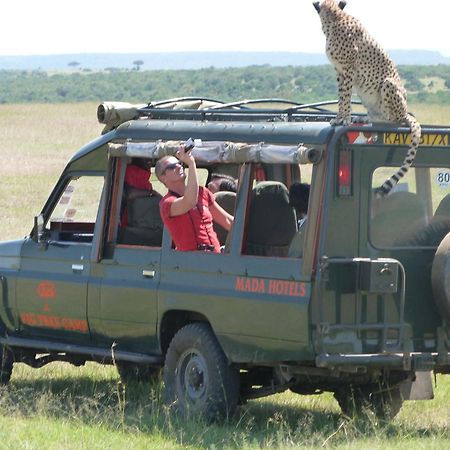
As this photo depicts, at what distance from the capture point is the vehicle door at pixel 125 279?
8.78 meters

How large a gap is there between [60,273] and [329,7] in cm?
255

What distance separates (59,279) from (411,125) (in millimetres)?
2726

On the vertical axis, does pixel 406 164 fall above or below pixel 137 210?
above

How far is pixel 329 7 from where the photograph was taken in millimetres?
8578

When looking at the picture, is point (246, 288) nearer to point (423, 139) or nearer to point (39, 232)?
point (423, 139)

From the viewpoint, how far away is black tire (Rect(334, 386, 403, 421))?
8.76 metres

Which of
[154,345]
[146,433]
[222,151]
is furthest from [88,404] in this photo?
[222,151]

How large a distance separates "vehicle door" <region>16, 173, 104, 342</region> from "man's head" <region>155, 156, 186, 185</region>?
2.58ft

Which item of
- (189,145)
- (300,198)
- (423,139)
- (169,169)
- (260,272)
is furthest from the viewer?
(169,169)

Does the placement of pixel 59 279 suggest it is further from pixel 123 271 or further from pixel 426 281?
pixel 426 281

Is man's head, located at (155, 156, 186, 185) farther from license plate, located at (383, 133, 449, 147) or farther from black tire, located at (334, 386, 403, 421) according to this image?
black tire, located at (334, 386, 403, 421)

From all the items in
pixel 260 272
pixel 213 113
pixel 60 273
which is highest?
pixel 213 113

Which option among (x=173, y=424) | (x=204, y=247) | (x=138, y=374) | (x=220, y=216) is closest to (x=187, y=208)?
(x=204, y=247)

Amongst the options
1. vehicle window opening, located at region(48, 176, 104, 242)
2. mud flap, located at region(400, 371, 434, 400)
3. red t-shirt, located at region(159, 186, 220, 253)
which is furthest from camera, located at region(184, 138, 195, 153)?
mud flap, located at region(400, 371, 434, 400)
